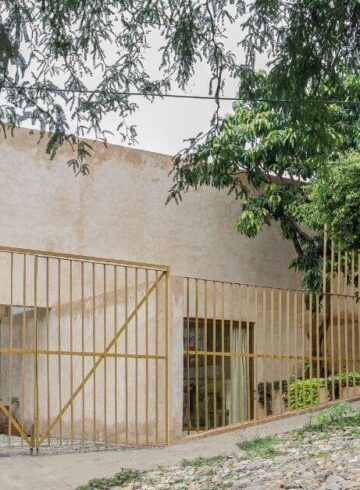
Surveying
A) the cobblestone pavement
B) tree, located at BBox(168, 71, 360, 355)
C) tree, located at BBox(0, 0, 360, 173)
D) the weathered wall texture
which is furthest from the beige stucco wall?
tree, located at BBox(0, 0, 360, 173)

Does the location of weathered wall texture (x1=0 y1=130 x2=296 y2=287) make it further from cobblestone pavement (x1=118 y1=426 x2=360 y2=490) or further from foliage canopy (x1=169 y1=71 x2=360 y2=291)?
Answer: cobblestone pavement (x1=118 y1=426 x2=360 y2=490)

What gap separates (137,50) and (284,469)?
3.85 m

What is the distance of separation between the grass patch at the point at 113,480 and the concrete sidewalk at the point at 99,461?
21 cm

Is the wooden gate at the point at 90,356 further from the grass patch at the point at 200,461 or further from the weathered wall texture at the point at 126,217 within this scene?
the grass patch at the point at 200,461

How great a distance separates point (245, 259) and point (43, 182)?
394 centimetres

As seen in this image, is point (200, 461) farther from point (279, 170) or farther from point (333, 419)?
point (279, 170)

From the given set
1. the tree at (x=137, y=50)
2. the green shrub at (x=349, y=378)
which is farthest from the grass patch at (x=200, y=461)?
Result: the tree at (x=137, y=50)

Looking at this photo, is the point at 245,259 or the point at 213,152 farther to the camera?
the point at 245,259

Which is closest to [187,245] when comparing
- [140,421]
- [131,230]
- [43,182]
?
[131,230]

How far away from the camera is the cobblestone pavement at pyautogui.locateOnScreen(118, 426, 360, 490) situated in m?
7.32

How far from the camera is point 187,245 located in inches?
607

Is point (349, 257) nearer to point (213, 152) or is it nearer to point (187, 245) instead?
point (187, 245)

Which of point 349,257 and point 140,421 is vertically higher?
point 349,257

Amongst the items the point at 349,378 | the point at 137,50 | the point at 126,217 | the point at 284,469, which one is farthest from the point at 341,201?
the point at 137,50
